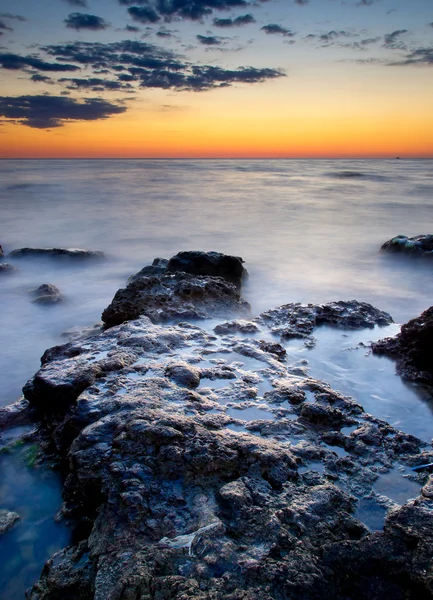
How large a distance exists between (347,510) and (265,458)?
400 millimetres

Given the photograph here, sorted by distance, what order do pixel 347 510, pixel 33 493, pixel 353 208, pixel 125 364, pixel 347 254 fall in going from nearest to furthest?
pixel 347 510 < pixel 33 493 < pixel 125 364 < pixel 347 254 < pixel 353 208

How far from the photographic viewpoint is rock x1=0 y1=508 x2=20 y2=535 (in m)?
1.97

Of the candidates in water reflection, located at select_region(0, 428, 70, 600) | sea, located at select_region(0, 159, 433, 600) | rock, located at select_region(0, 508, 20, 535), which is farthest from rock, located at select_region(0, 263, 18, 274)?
rock, located at select_region(0, 508, 20, 535)

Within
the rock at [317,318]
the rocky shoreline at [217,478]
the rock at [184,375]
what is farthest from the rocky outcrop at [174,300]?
the rock at [184,375]

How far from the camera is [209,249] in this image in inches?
402

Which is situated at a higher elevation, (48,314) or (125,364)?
(125,364)

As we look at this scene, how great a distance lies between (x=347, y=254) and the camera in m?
9.48

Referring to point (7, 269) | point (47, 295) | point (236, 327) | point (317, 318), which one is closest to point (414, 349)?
point (317, 318)

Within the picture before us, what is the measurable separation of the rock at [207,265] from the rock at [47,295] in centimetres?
171

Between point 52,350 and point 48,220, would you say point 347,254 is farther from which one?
point 48,220

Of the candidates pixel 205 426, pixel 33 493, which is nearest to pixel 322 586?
pixel 205 426

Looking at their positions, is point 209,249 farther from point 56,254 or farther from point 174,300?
point 174,300

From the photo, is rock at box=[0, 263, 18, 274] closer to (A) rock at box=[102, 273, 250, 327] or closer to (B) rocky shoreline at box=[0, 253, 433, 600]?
(A) rock at box=[102, 273, 250, 327]

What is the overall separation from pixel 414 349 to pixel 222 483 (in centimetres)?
223
